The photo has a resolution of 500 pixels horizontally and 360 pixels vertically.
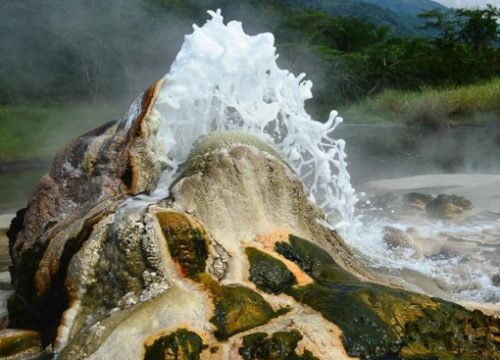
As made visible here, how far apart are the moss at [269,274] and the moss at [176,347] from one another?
0.48m

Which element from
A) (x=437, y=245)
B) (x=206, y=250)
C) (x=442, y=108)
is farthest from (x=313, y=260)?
(x=442, y=108)

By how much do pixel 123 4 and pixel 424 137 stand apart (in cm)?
1404

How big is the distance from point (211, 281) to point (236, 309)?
23 centimetres

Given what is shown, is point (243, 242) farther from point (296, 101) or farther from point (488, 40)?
point (488, 40)

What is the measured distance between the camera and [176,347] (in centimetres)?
231

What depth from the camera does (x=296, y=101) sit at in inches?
169

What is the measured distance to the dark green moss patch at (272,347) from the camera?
7.55ft

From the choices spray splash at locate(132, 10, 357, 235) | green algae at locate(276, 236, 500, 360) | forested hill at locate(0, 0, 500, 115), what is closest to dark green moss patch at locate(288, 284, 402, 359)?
green algae at locate(276, 236, 500, 360)

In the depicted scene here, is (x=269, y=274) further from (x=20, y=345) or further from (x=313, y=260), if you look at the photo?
(x=20, y=345)

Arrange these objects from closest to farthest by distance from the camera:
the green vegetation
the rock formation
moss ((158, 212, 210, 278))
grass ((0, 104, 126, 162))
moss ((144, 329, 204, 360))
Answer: moss ((144, 329, 204, 360)) < the rock formation < moss ((158, 212, 210, 278)) < grass ((0, 104, 126, 162)) < the green vegetation

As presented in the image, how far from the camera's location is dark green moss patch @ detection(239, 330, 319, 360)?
2301 millimetres

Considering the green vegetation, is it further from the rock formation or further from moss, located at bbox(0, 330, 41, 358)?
moss, located at bbox(0, 330, 41, 358)

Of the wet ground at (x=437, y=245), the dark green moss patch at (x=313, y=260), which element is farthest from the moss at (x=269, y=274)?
the wet ground at (x=437, y=245)

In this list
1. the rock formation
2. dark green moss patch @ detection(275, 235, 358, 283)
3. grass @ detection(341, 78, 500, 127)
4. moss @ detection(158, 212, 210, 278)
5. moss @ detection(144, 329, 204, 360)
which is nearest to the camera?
moss @ detection(144, 329, 204, 360)
